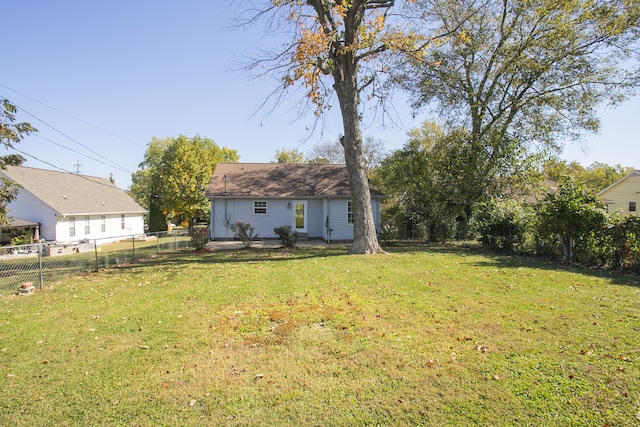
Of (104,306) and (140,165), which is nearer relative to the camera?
(104,306)

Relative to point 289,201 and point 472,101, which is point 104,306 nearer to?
point 289,201

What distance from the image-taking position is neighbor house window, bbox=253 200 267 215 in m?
21.4

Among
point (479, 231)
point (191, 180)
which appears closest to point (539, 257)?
point (479, 231)

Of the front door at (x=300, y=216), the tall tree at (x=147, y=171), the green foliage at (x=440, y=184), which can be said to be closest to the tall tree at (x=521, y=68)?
the green foliage at (x=440, y=184)

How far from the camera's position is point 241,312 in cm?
607

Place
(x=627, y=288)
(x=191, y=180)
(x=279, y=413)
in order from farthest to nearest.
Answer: (x=191, y=180)
(x=627, y=288)
(x=279, y=413)

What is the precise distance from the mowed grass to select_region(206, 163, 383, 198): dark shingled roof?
13.2 meters

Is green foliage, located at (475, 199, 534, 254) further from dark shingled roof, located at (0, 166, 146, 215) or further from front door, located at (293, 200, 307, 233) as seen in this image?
dark shingled roof, located at (0, 166, 146, 215)

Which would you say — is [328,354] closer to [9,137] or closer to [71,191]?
[9,137]

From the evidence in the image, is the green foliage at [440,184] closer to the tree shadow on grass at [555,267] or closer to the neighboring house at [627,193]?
the tree shadow on grass at [555,267]

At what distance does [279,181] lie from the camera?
22734 mm

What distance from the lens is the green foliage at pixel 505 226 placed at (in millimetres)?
13219

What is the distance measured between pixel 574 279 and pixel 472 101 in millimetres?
14132

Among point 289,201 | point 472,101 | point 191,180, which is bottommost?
point 289,201
